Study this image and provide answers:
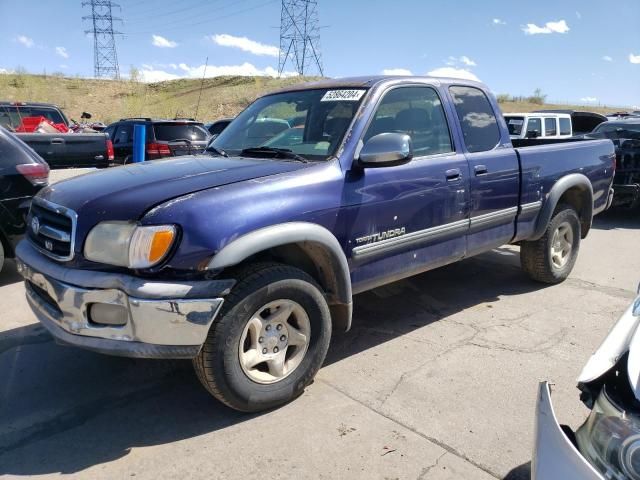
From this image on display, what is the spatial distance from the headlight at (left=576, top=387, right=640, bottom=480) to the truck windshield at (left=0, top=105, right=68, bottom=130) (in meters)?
12.7

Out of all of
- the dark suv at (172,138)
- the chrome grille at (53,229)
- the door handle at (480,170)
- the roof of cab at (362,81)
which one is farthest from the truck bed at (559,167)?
the dark suv at (172,138)

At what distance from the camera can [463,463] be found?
2.68 metres

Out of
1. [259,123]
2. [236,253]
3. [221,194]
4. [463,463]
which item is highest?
[259,123]

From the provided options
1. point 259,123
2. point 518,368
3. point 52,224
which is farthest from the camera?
point 259,123

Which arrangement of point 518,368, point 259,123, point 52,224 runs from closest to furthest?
point 52,224 → point 518,368 → point 259,123

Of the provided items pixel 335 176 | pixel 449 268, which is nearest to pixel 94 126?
pixel 449 268

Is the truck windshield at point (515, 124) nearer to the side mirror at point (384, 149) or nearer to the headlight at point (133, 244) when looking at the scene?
the side mirror at point (384, 149)

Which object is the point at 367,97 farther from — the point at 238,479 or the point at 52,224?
the point at 238,479

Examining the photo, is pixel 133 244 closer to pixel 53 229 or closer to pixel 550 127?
pixel 53 229

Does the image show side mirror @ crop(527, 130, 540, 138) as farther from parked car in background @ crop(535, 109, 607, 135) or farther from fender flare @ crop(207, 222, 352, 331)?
fender flare @ crop(207, 222, 352, 331)

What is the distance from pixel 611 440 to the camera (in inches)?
64.2

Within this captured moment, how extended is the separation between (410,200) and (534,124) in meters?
11.2

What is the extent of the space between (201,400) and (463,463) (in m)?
1.60

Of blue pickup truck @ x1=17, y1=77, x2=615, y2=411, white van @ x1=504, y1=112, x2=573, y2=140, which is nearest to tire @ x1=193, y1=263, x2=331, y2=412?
blue pickup truck @ x1=17, y1=77, x2=615, y2=411
